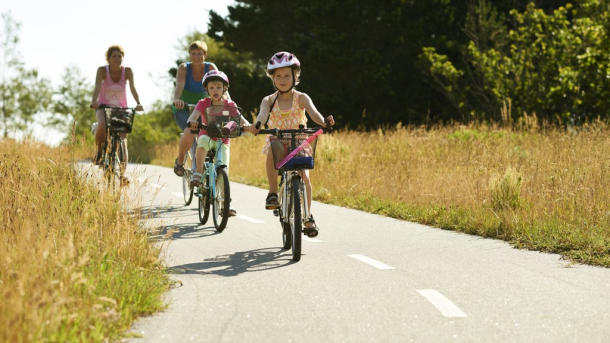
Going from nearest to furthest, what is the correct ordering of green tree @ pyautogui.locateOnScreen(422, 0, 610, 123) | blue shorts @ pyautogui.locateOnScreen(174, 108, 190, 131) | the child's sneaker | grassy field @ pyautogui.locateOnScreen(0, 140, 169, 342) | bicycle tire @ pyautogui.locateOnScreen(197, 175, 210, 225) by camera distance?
1. grassy field @ pyautogui.locateOnScreen(0, 140, 169, 342)
2. the child's sneaker
3. bicycle tire @ pyautogui.locateOnScreen(197, 175, 210, 225)
4. blue shorts @ pyautogui.locateOnScreen(174, 108, 190, 131)
5. green tree @ pyautogui.locateOnScreen(422, 0, 610, 123)

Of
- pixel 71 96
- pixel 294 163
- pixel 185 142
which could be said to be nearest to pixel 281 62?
pixel 294 163

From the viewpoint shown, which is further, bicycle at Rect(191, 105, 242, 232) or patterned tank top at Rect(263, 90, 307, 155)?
bicycle at Rect(191, 105, 242, 232)

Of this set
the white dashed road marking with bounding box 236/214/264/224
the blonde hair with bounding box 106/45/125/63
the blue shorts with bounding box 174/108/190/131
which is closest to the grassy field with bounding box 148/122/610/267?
the white dashed road marking with bounding box 236/214/264/224

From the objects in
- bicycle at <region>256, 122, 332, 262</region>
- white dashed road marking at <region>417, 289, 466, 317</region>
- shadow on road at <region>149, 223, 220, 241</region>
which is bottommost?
white dashed road marking at <region>417, 289, 466, 317</region>

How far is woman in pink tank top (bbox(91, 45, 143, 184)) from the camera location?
11.7 meters

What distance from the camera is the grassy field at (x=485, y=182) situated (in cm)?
867

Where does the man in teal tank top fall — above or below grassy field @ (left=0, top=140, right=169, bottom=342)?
above

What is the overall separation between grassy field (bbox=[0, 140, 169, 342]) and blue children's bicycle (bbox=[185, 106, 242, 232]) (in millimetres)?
1421

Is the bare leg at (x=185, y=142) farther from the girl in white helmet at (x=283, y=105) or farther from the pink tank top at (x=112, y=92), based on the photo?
the girl in white helmet at (x=283, y=105)

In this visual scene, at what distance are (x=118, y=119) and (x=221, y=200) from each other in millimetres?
3319

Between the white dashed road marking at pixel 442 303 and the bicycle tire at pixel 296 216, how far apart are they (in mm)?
1489

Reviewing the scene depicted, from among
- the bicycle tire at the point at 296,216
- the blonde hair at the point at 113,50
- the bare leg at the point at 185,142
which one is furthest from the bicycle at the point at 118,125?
the bicycle tire at the point at 296,216

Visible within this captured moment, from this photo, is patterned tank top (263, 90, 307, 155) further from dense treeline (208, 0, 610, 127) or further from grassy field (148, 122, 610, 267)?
dense treeline (208, 0, 610, 127)

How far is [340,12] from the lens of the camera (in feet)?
116
